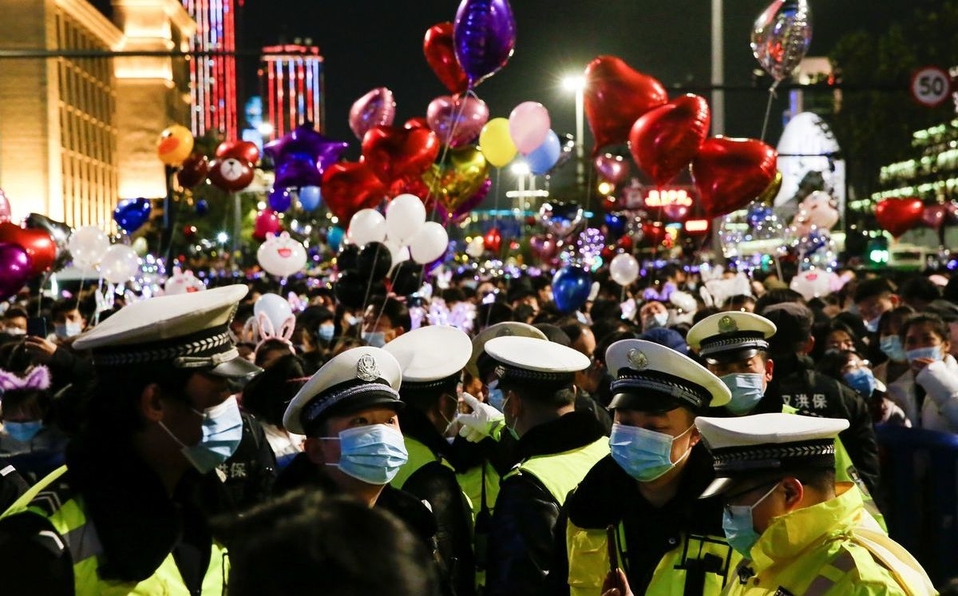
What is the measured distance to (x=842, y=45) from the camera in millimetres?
55375

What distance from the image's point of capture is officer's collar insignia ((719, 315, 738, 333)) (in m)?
6.09

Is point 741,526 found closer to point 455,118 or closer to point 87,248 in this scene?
point 455,118

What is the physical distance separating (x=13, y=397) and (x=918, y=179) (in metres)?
59.1

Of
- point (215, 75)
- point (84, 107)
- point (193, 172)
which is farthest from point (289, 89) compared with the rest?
point (193, 172)

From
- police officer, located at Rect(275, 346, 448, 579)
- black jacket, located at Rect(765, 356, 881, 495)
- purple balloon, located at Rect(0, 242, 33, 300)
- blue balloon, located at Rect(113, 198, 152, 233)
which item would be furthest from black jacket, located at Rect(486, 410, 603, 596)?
blue balloon, located at Rect(113, 198, 152, 233)

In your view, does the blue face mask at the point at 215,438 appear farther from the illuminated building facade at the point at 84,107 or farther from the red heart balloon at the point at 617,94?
the illuminated building facade at the point at 84,107

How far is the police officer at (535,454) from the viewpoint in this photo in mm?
4414

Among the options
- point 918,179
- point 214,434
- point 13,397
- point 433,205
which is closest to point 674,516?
point 214,434

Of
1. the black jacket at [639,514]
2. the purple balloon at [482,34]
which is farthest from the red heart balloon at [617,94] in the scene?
the black jacket at [639,514]

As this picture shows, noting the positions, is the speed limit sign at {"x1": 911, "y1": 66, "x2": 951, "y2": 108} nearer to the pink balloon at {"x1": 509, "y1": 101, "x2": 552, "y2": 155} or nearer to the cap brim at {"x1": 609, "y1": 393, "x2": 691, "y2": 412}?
the pink balloon at {"x1": 509, "y1": 101, "x2": 552, "y2": 155}

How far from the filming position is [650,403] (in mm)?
4246

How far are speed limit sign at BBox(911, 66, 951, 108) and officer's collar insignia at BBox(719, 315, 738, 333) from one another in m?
15.7

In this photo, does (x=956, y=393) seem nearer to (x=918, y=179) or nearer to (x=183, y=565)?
(x=183, y=565)

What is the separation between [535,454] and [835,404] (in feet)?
9.40
